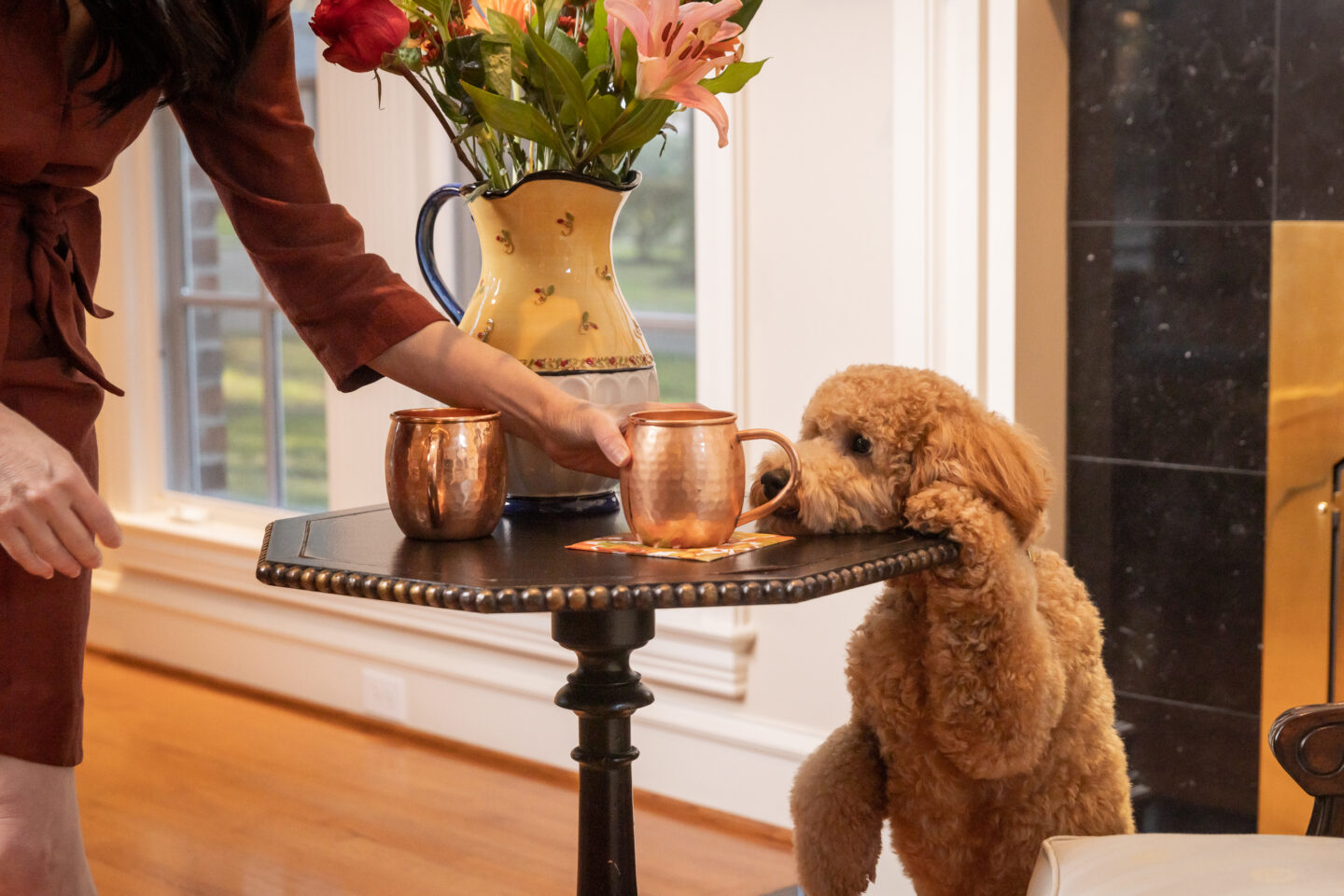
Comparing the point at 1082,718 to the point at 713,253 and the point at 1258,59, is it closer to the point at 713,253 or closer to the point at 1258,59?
the point at 1258,59

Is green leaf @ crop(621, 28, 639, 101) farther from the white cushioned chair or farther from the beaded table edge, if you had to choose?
the white cushioned chair

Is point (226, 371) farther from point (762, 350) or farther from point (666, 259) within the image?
point (762, 350)

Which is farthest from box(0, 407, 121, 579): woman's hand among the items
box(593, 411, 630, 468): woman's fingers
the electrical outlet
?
the electrical outlet

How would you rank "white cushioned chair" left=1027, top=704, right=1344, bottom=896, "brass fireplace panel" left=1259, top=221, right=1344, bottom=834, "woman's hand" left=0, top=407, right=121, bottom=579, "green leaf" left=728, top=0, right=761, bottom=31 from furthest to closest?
"brass fireplace panel" left=1259, top=221, right=1344, bottom=834 → "green leaf" left=728, top=0, right=761, bottom=31 → "white cushioned chair" left=1027, top=704, right=1344, bottom=896 → "woman's hand" left=0, top=407, right=121, bottom=579

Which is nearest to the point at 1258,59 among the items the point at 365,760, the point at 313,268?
the point at 313,268

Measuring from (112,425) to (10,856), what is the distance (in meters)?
2.89

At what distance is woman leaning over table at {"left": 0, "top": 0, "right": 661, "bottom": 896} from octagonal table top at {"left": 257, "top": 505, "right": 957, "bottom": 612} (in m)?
0.12

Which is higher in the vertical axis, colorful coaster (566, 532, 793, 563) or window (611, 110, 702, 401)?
window (611, 110, 702, 401)

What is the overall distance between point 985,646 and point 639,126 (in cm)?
57

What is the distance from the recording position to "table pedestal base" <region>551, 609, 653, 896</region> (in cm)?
122

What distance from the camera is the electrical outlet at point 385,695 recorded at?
3.13m

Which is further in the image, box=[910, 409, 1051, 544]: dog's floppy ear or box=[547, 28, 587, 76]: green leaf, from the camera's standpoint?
box=[547, 28, 587, 76]: green leaf

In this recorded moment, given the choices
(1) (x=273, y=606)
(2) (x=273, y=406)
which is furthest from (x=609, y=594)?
(2) (x=273, y=406)

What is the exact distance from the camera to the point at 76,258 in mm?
1189
